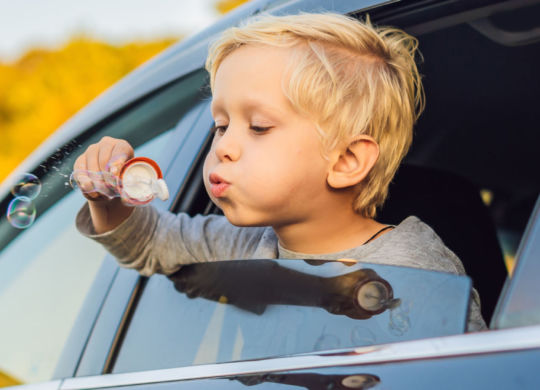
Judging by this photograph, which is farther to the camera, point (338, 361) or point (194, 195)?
point (194, 195)

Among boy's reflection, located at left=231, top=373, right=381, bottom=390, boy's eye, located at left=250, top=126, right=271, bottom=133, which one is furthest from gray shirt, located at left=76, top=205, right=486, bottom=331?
boy's reflection, located at left=231, top=373, right=381, bottom=390

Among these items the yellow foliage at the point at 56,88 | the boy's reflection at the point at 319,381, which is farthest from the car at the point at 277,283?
the yellow foliage at the point at 56,88

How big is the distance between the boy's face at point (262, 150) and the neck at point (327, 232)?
0.22ft

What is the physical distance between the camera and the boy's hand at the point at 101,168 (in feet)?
4.96

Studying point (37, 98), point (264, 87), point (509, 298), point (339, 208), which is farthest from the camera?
point (37, 98)

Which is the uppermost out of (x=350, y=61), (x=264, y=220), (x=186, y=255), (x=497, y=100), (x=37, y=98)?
Answer: (x=350, y=61)

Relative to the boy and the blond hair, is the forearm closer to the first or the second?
the boy

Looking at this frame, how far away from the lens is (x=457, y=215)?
226 cm

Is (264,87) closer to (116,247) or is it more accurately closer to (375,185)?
(375,185)

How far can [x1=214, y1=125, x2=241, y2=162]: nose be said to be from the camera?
1.39m

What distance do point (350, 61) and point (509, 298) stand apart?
0.72 m

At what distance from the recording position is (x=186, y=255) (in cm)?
167

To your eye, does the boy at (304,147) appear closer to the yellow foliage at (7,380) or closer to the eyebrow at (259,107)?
the eyebrow at (259,107)

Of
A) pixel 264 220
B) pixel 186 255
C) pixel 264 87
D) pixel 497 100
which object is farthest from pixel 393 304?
pixel 497 100
